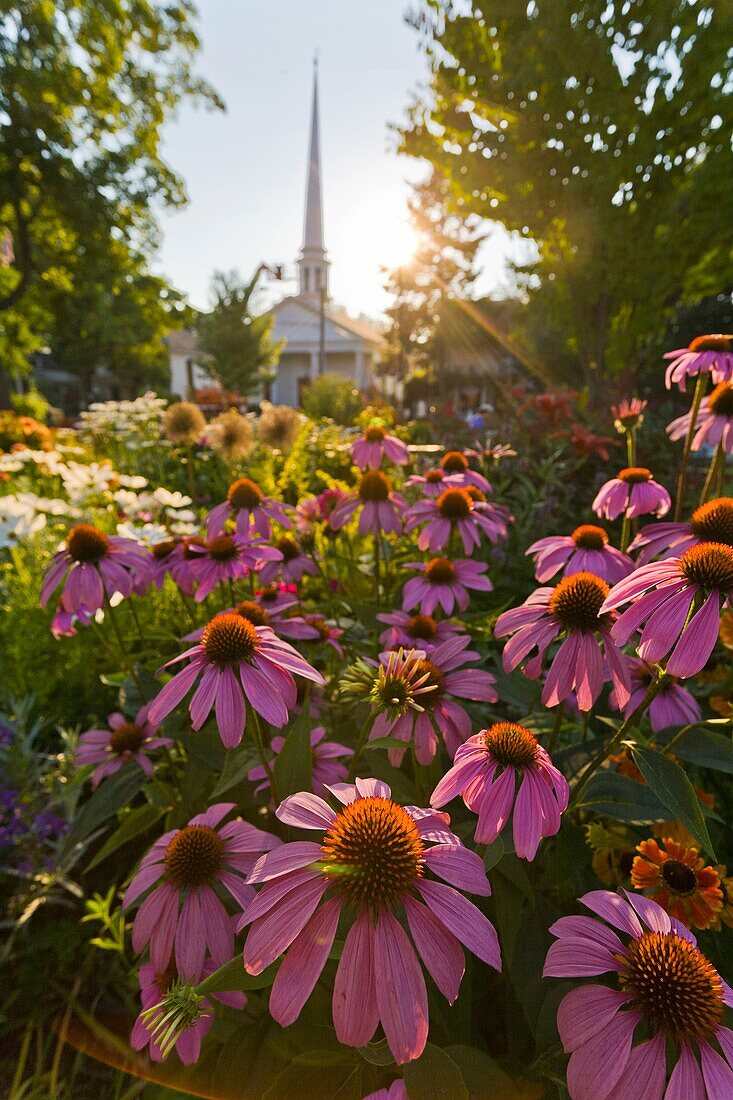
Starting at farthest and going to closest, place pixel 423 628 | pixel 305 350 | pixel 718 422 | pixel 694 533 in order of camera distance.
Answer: pixel 305 350, pixel 718 422, pixel 423 628, pixel 694 533

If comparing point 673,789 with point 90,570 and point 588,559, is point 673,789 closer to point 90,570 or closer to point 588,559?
point 588,559

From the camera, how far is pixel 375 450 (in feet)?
7.43

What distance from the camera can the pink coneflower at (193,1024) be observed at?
2.82ft

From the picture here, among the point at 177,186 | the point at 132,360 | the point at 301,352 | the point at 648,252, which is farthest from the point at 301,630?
the point at 301,352

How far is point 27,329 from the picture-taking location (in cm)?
1630

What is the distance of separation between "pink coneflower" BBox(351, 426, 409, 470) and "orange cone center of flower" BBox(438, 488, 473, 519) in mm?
444

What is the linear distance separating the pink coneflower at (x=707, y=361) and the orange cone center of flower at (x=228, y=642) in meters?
1.44

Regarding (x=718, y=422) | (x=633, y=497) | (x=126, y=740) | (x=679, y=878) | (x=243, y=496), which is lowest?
(x=126, y=740)

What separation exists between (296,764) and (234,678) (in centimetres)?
21

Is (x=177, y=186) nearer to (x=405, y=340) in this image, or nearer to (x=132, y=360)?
(x=405, y=340)

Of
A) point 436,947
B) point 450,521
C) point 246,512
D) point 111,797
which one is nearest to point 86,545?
point 246,512

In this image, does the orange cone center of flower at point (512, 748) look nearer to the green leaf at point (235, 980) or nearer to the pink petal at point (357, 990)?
the pink petal at point (357, 990)

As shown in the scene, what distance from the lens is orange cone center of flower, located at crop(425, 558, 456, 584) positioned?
5.36 ft

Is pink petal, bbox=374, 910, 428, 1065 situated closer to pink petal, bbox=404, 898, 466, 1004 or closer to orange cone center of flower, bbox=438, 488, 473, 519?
pink petal, bbox=404, 898, 466, 1004
